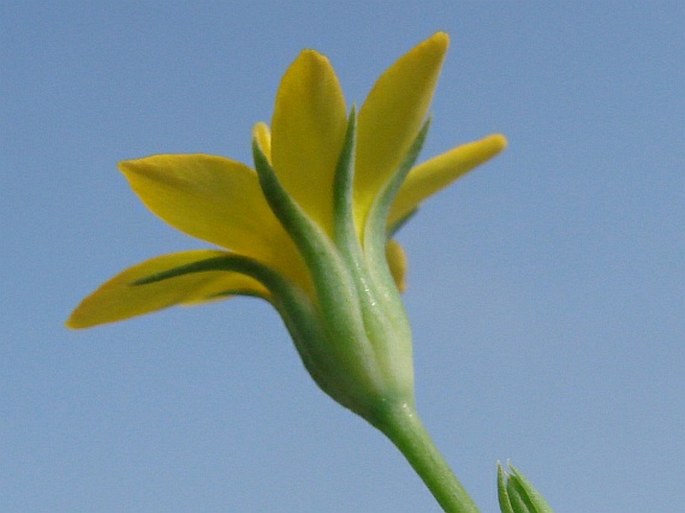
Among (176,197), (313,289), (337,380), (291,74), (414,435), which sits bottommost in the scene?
(414,435)

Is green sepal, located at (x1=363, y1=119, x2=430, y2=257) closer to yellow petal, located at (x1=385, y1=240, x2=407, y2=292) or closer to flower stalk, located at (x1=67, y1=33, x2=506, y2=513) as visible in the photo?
flower stalk, located at (x1=67, y1=33, x2=506, y2=513)

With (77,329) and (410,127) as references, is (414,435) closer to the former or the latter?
(410,127)

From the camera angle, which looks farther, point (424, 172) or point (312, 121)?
point (424, 172)

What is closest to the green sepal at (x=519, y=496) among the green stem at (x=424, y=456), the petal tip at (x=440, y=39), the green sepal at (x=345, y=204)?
the green stem at (x=424, y=456)

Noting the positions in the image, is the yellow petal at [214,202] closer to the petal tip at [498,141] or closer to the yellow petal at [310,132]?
the yellow petal at [310,132]

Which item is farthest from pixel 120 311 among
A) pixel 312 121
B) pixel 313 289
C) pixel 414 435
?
pixel 414 435

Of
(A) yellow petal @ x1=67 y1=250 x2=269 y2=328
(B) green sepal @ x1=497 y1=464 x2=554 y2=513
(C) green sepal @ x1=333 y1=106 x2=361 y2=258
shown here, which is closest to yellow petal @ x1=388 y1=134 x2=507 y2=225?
(C) green sepal @ x1=333 y1=106 x2=361 y2=258

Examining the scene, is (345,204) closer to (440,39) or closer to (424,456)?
(440,39)
